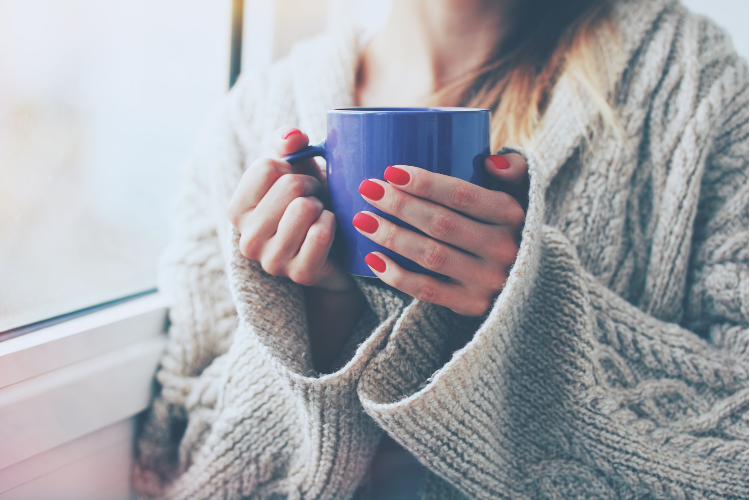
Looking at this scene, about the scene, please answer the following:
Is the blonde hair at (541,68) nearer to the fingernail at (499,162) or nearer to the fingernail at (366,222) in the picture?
the fingernail at (499,162)

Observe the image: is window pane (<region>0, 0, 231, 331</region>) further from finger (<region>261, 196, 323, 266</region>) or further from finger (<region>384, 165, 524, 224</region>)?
finger (<region>384, 165, 524, 224</region>)

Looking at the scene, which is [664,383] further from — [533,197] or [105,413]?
[105,413]

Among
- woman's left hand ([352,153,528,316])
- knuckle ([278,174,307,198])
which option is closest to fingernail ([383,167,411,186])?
woman's left hand ([352,153,528,316])

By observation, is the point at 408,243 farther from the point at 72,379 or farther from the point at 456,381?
the point at 72,379

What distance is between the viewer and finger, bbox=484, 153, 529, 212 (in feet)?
1.40

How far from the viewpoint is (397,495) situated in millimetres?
668

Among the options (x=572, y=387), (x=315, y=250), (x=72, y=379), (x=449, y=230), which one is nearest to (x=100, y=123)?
(x=72, y=379)

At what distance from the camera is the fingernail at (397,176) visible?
376mm

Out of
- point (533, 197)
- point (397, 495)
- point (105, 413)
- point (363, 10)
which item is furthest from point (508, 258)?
point (363, 10)

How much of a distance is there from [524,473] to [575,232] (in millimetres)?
306

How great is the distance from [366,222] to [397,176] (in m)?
0.05

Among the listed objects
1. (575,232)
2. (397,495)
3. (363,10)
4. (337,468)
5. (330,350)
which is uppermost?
(363,10)

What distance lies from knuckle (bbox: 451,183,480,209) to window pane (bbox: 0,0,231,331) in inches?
20.1

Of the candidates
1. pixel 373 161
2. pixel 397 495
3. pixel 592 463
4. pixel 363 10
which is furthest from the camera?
pixel 363 10
